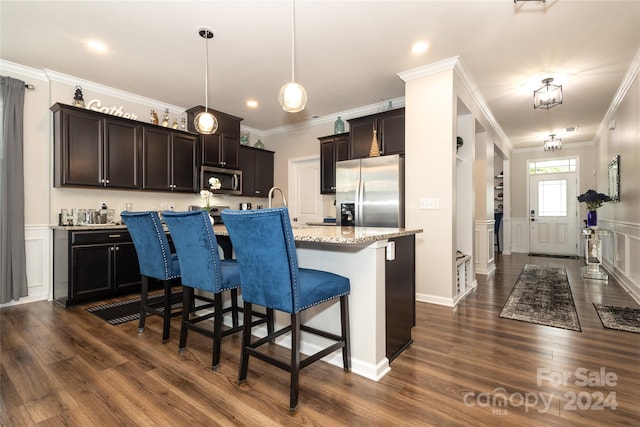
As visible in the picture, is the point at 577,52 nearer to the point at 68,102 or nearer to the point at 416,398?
the point at 416,398

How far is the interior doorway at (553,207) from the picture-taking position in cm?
730

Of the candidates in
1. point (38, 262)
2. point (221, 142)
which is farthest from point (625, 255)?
point (38, 262)

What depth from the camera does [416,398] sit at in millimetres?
1719

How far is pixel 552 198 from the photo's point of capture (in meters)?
7.54

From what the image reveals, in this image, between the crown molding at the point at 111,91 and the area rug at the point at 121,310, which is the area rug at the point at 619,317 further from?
the crown molding at the point at 111,91

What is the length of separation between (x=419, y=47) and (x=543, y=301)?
311cm

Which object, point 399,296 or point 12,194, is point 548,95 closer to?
point 399,296

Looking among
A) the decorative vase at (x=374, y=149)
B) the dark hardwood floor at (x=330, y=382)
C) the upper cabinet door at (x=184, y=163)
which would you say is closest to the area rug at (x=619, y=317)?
the dark hardwood floor at (x=330, y=382)

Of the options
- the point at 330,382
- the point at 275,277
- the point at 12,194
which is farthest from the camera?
the point at 12,194

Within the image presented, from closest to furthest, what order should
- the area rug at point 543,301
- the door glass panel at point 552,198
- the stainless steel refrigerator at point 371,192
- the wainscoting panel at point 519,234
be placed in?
the area rug at point 543,301 < the stainless steel refrigerator at point 371,192 < the door glass panel at point 552,198 < the wainscoting panel at point 519,234

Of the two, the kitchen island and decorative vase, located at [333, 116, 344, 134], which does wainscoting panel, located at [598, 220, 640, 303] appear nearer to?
the kitchen island

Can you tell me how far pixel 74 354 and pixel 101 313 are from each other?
40.2 inches

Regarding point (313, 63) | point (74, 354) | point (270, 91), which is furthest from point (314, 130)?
point (74, 354)

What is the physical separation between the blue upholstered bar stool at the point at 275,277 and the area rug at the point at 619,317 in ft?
8.74
